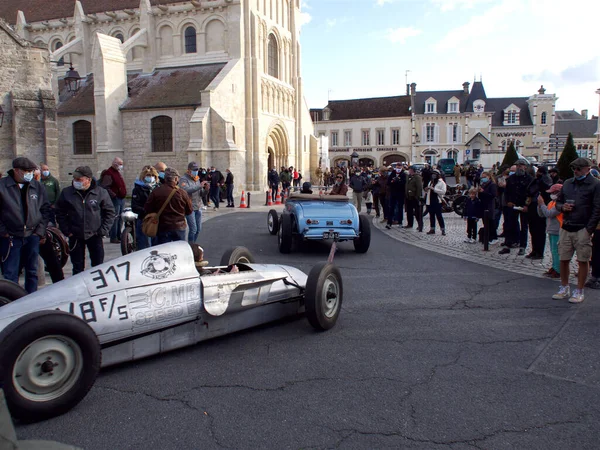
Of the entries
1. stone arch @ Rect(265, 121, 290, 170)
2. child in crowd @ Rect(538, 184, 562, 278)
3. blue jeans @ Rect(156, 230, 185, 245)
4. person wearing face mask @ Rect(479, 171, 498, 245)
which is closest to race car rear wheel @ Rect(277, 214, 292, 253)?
blue jeans @ Rect(156, 230, 185, 245)

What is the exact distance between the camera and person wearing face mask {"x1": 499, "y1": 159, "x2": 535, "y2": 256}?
973cm

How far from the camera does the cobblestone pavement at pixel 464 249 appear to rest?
8.64m

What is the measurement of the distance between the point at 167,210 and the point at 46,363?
365 centimetres

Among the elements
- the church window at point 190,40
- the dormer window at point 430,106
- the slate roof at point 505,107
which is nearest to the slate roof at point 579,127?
the slate roof at point 505,107

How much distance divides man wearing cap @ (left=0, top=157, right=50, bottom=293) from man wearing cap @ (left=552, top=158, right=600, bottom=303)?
6435mm

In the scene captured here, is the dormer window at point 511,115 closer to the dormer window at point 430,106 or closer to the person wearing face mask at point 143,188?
the dormer window at point 430,106

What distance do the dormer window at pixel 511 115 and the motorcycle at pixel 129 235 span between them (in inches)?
2333

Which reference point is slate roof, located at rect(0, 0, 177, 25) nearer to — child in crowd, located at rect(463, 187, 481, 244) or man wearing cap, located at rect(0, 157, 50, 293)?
child in crowd, located at rect(463, 187, 481, 244)

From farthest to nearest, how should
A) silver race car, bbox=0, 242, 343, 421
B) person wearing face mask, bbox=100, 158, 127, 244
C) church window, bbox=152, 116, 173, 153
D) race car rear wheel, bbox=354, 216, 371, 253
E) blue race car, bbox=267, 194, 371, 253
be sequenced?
church window, bbox=152, 116, 173, 153 → race car rear wheel, bbox=354, 216, 371, 253 → person wearing face mask, bbox=100, 158, 127, 244 → blue race car, bbox=267, 194, 371, 253 → silver race car, bbox=0, 242, 343, 421

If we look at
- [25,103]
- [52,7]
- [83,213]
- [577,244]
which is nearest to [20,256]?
[83,213]

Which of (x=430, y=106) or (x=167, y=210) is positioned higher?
(x=430, y=106)

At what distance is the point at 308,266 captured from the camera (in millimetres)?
8773

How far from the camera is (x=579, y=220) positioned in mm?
6270

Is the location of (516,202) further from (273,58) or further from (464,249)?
(273,58)
